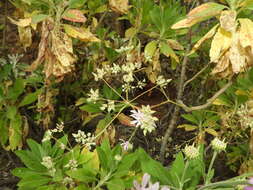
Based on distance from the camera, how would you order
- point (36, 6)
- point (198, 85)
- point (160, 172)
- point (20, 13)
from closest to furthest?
point (160, 172) < point (36, 6) < point (20, 13) < point (198, 85)

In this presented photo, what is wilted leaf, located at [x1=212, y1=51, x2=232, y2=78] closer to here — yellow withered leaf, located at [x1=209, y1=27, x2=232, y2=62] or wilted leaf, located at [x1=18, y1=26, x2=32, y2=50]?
yellow withered leaf, located at [x1=209, y1=27, x2=232, y2=62]

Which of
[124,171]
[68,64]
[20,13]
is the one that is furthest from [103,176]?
[20,13]

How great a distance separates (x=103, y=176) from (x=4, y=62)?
94cm

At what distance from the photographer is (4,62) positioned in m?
1.95

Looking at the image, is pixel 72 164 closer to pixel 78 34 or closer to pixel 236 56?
pixel 78 34

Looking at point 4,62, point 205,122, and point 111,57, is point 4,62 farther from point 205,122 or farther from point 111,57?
point 205,122

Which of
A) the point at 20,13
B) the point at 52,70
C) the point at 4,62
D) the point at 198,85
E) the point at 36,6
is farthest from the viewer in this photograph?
the point at 198,85

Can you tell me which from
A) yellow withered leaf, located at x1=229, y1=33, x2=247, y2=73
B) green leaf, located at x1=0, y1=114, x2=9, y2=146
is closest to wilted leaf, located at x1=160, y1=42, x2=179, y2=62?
yellow withered leaf, located at x1=229, y1=33, x2=247, y2=73

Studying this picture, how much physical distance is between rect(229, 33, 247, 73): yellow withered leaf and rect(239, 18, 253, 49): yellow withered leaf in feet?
0.05

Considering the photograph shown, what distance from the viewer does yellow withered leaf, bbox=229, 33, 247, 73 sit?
1.07 metres

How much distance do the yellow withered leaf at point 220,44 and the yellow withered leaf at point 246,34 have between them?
31mm

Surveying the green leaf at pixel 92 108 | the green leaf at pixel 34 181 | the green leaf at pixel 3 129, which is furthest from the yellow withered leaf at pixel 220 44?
the green leaf at pixel 3 129

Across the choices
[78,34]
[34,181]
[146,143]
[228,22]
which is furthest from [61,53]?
[146,143]

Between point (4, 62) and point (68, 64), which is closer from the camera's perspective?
point (68, 64)
